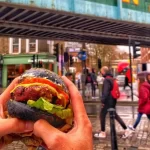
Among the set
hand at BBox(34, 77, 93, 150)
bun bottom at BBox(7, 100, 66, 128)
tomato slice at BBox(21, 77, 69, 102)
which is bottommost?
hand at BBox(34, 77, 93, 150)

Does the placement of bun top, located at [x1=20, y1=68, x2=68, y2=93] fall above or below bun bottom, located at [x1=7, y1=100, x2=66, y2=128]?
above

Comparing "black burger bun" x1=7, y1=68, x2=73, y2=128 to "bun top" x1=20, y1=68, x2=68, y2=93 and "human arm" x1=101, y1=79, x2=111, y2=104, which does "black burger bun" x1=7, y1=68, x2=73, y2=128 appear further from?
"human arm" x1=101, y1=79, x2=111, y2=104

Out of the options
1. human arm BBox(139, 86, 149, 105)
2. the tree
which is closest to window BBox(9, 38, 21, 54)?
the tree

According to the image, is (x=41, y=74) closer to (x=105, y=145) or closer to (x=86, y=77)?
(x=105, y=145)

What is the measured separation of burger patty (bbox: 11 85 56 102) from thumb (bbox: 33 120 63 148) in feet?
0.41

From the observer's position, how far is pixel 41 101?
4.07ft

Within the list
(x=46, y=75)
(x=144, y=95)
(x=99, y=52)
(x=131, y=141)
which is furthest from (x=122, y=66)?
(x=46, y=75)

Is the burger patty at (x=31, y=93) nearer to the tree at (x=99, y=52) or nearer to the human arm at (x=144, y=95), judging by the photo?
the human arm at (x=144, y=95)

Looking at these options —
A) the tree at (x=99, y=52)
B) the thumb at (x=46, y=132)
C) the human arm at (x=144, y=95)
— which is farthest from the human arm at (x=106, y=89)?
the tree at (x=99, y=52)

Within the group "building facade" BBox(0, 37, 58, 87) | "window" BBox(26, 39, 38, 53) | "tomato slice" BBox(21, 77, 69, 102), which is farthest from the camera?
"window" BBox(26, 39, 38, 53)

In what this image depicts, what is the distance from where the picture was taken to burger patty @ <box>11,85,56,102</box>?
127 cm

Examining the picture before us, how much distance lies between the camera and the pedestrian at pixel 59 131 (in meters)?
1.11

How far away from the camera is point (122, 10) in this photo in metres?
13.4

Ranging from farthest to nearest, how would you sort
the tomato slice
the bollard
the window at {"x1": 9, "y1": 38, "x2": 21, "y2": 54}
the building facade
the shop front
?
1. the window at {"x1": 9, "y1": 38, "x2": 21, "y2": 54}
2. the building facade
3. the shop front
4. the bollard
5. the tomato slice
